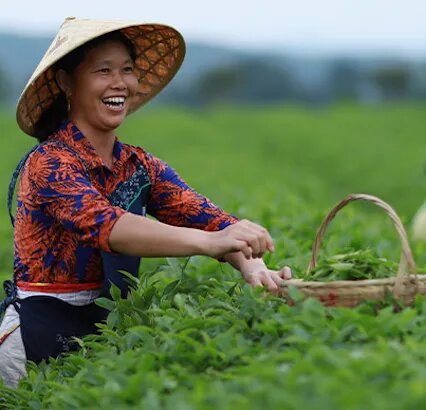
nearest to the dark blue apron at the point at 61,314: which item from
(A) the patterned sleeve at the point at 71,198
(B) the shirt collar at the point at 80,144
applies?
(B) the shirt collar at the point at 80,144

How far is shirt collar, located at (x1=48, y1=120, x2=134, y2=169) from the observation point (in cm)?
476

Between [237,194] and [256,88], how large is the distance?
244ft

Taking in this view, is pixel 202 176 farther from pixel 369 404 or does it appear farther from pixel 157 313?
pixel 369 404

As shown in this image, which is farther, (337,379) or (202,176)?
(202,176)

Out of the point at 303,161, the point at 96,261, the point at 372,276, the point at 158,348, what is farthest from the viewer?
the point at 303,161

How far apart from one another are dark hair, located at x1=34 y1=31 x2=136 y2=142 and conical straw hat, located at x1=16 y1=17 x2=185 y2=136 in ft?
0.07

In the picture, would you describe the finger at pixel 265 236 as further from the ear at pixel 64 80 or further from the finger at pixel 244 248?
the ear at pixel 64 80

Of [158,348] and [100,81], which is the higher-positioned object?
[100,81]

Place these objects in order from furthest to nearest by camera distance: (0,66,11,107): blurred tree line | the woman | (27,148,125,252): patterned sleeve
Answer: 1. (0,66,11,107): blurred tree line
2. the woman
3. (27,148,125,252): patterned sleeve

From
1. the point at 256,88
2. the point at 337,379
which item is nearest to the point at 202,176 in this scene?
the point at 337,379

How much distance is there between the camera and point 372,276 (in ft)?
13.8

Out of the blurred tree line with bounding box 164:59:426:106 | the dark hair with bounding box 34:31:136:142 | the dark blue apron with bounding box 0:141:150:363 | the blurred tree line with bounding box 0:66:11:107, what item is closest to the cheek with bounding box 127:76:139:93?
the dark hair with bounding box 34:31:136:142

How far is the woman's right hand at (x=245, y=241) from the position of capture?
13.3 feet

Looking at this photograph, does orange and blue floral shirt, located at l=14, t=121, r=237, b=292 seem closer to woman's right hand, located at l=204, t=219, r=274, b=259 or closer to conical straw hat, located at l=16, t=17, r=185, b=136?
conical straw hat, located at l=16, t=17, r=185, b=136
